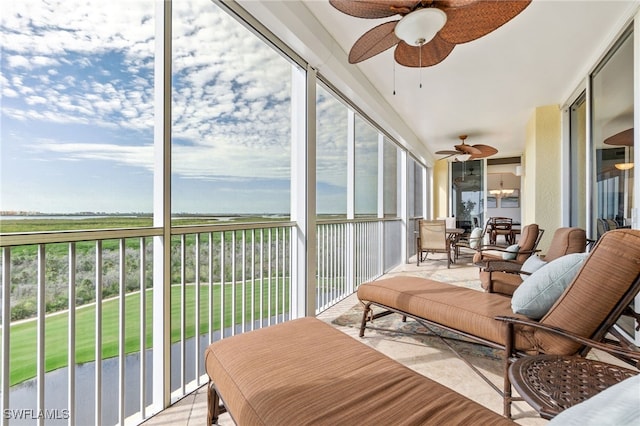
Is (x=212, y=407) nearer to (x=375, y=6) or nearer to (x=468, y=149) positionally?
(x=375, y=6)

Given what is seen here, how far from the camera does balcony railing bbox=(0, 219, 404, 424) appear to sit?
124 cm

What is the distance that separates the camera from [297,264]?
2.88 meters

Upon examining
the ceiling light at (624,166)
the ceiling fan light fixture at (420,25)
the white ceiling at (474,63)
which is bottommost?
the ceiling light at (624,166)

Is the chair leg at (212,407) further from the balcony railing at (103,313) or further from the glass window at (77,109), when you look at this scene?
the glass window at (77,109)

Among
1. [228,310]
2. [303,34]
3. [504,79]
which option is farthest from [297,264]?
[504,79]

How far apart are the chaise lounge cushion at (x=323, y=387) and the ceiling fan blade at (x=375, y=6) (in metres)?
1.76

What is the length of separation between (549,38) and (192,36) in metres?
3.24

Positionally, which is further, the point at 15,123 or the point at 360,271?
the point at 360,271

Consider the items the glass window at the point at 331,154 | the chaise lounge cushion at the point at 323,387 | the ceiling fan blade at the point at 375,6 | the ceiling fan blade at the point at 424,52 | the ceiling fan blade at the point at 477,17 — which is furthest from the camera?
the glass window at the point at 331,154

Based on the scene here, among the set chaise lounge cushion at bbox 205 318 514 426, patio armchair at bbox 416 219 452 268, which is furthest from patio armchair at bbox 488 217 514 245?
chaise lounge cushion at bbox 205 318 514 426

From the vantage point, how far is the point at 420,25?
5.63ft

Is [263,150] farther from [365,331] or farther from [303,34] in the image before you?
[365,331]

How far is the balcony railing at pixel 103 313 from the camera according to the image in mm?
1241

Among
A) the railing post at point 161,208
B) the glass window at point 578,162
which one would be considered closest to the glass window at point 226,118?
the railing post at point 161,208
